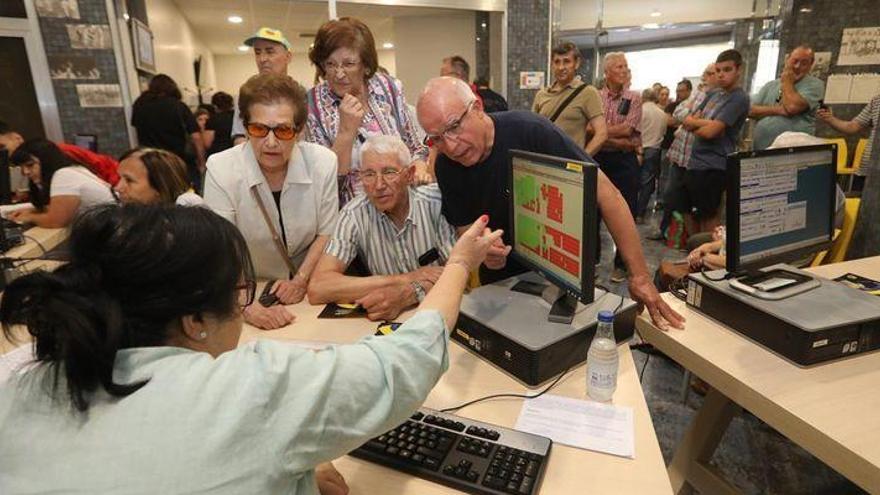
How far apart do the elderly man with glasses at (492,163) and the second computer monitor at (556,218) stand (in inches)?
3.0

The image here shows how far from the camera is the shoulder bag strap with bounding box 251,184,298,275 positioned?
6.06 ft

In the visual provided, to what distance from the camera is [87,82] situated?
4.01 metres

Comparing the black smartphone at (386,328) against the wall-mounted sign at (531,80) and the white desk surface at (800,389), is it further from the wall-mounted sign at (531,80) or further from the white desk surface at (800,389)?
the wall-mounted sign at (531,80)

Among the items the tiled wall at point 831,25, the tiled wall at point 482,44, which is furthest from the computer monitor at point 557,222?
the tiled wall at point 831,25

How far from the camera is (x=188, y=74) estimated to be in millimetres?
7477

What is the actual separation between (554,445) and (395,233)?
991 mm

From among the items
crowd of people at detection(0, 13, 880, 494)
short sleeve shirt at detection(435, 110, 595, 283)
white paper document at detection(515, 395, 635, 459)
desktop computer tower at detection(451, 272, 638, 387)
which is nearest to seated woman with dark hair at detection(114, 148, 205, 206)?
crowd of people at detection(0, 13, 880, 494)

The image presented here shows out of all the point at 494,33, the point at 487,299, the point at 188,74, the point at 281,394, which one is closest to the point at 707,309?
the point at 487,299

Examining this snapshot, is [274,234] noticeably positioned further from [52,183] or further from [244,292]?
[52,183]

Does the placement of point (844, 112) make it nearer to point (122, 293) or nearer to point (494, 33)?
point (494, 33)

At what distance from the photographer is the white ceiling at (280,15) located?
18.8 ft

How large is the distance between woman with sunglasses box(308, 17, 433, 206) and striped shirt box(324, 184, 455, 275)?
22 centimetres

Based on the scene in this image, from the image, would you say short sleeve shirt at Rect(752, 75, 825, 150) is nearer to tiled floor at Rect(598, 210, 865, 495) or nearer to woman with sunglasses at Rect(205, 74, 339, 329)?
tiled floor at Rect(598, 210, 865, 495)

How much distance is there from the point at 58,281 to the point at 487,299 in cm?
101
